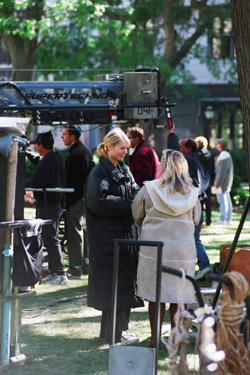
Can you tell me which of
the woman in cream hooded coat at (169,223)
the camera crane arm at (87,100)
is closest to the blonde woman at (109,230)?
the woman in cream hooded coat at (169,223)

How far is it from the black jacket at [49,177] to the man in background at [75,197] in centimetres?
→ 31

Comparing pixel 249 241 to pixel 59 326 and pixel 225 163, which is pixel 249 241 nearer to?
pixel 225 163

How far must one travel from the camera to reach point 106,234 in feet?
23.4

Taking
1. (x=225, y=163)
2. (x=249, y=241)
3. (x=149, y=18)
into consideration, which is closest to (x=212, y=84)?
(x=149, y=18)

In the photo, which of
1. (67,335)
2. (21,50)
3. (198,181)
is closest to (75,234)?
(198,181)

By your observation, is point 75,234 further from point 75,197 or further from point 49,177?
point 49,177

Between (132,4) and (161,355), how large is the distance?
26.3 m

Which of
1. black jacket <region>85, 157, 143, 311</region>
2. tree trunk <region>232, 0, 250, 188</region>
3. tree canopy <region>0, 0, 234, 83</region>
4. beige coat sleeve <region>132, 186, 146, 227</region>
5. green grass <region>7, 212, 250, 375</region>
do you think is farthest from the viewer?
tree canopy <region>0, 0, 234, 83</region>

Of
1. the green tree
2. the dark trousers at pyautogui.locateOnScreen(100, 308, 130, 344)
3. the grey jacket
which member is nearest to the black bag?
the dark trousers at pyautogui.locateOnScreen(100, 308, 130, 344)

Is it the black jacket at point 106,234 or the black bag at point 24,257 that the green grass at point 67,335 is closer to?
the black jacket at point 106,234

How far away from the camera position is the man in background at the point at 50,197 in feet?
34.3

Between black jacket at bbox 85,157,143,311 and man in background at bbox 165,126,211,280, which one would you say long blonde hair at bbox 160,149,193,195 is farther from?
man in background at bbox 165,126,211,280

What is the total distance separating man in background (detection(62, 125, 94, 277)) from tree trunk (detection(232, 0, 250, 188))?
12.3 feet

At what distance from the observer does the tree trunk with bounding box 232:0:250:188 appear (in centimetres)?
752
